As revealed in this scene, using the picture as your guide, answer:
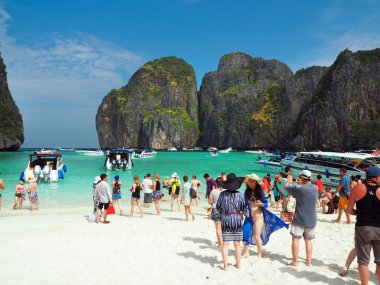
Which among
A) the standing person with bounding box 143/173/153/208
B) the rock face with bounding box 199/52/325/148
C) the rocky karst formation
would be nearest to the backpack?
the standing person with bounding box 143/173/153/208

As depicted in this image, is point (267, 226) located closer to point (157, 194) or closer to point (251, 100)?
point (157, 194)

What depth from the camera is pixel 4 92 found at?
3851 inches

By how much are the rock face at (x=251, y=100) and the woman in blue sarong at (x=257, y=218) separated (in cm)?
13495

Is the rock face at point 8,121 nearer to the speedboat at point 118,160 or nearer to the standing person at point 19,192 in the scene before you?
the speedboat at point 118,160

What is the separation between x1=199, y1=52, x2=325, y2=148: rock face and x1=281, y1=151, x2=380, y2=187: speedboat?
109685 mm

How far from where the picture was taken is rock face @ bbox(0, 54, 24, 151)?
90.2m

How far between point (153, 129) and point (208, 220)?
152 meters

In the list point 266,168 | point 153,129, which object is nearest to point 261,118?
point 153,129

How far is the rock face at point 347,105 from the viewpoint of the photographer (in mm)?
98000

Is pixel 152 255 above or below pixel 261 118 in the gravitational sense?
below

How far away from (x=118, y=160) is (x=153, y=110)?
13995cm

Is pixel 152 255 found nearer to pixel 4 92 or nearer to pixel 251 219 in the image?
pixel 251 219

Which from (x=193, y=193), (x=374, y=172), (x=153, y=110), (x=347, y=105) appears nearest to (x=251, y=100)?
(x=153, y=110)

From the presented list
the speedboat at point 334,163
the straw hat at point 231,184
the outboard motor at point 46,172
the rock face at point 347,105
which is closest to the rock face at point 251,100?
the rock face at point 347,105
